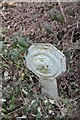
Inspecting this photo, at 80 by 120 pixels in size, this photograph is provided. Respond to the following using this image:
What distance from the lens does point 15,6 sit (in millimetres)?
2885

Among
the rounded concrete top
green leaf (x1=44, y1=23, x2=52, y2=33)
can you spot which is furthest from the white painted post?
green leaf (x1=44, y1=23, x2=52, y2=33)

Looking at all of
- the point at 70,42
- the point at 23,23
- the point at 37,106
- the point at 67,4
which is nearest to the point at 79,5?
the point at 67,4

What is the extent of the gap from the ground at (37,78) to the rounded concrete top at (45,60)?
9cm

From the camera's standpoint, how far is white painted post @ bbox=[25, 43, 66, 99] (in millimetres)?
2186

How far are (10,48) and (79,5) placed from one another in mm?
541

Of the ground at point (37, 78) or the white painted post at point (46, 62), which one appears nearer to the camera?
the white painted post at point (46, 62)

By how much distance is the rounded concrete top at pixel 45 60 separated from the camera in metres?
2.18

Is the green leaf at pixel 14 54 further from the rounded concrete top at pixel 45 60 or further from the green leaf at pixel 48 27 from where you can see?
the green leaf at pixel 48 27

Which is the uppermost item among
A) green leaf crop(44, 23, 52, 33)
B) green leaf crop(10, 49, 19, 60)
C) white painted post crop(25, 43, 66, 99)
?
green leaf crop(44, 23, 52, 33)

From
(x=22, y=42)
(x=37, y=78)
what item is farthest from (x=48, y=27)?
(x=37, y=78)

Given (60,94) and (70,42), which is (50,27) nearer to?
(70,42)

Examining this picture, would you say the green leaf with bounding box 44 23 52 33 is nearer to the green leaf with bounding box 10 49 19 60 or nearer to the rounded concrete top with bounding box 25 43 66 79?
the rounded concrete top with bounding box 25 43 66 79

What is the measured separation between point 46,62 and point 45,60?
0.05 ft

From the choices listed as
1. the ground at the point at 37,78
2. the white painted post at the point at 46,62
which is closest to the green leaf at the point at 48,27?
the ground at the point at 37,78
